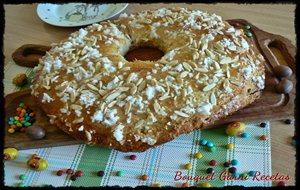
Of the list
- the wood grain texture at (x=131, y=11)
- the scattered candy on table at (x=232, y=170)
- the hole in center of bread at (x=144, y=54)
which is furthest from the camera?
the wood grain texture at (x=131, y=11)

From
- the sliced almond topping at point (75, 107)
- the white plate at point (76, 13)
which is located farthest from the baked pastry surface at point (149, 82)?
the white plate at point (76, 13)

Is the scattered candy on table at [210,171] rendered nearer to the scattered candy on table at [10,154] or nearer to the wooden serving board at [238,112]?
the wooden serving board at [238,112]

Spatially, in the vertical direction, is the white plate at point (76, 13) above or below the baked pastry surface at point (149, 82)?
above

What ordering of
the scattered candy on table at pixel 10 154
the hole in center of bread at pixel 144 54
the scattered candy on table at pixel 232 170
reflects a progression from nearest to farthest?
the scattered candy on table at pixel 232 170, the scattered candy on table at pixel 10 154, the hole in center of bread at pixel 144 54

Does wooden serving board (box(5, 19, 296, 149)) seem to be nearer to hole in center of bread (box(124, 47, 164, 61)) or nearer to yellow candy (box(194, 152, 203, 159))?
yellow candy (box(194, 152, 203, 159))

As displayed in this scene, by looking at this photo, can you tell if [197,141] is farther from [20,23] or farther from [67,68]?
[20,23]

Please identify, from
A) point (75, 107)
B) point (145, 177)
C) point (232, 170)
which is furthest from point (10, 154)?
point (232, 170)

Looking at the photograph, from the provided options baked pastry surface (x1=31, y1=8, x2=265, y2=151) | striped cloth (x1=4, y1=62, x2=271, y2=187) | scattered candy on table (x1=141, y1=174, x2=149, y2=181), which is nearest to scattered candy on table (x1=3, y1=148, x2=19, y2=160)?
striped cloth (x1=4, y1=62, x2=271, y2=187)

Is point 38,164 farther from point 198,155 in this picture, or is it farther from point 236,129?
point 236,129
